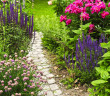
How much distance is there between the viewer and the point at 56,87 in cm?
383

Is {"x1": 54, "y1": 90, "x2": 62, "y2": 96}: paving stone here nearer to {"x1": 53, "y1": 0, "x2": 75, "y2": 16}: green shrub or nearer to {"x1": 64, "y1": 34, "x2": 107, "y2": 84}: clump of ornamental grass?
{"x1": 64, "y1": 34, "x2": 107, "y2": 84}: clump of ornamental grass

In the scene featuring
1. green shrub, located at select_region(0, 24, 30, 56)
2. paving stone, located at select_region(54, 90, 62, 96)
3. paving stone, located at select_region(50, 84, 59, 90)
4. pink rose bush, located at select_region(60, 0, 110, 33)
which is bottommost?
paving stone, located at select_region(54, 90, 62, 96)

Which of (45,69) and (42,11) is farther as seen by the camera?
(42,11)

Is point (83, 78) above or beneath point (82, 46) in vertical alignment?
beneath

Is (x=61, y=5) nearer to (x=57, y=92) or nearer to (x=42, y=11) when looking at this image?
(x=57, y=92)

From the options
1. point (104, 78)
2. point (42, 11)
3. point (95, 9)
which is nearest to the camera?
point (104, 78)

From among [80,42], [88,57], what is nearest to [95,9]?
[80,42]

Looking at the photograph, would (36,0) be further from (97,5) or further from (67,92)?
(67,92)

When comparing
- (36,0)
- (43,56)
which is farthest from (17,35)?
(36,0)

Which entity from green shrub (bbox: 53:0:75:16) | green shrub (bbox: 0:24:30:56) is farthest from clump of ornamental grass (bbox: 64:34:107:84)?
green shrub (bbox: 53:0:75:16)

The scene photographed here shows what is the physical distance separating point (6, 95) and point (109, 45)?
1.66m

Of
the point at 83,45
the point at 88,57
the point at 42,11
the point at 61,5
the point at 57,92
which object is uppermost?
the point at 42,11

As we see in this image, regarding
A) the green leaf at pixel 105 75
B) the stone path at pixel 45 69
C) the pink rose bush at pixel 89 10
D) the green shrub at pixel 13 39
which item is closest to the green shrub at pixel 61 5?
the pink rose bush at pixel 89 10

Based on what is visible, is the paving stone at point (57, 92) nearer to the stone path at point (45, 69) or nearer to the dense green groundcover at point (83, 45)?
the stone path at point (45, 69)
